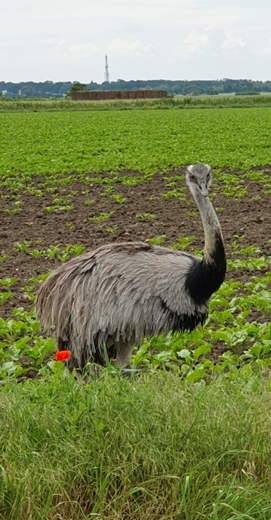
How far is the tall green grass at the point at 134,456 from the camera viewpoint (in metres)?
3.11

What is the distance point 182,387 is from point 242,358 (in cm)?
170

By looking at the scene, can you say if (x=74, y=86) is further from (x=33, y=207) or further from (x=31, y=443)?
(x=31, y=443)

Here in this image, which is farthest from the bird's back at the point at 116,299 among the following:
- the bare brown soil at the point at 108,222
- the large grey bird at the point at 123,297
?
the bare brown soil at the point at 108,222

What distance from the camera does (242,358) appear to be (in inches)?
223

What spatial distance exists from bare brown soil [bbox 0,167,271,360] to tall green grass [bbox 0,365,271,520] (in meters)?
3.89

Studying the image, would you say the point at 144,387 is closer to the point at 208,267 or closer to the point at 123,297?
the point at 123,297

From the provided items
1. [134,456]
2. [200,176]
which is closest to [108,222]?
[200,176]

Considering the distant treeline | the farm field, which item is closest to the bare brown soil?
the farm field

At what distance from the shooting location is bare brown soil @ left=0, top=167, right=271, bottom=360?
938cm

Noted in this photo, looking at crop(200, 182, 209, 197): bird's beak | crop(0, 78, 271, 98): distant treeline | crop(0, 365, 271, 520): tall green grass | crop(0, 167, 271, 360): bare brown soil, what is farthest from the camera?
crop(0, 78, 271, 98): distant treeline

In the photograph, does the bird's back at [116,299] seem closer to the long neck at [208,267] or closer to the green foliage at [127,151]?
the long neck at [208,267]

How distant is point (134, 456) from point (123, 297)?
1.78 m

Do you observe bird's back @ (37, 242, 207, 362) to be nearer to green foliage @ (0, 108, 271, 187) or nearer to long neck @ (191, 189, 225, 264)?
long neck @ (191, 189, 225, 264)

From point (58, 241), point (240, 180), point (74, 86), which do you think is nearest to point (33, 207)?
point (58, 241)
